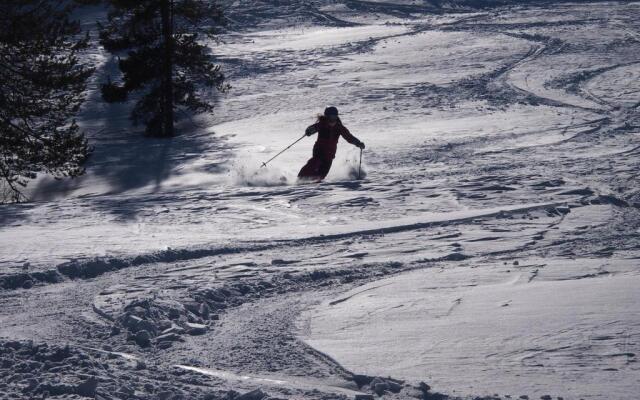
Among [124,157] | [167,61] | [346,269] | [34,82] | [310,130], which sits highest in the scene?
[167,61]

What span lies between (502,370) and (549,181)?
22.3ft

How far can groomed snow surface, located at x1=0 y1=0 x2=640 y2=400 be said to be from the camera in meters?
5.55

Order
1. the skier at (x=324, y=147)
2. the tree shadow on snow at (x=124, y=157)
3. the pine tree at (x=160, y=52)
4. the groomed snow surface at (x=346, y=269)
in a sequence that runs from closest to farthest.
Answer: the groomed snow surface at (x=346, y=269) < the skier at (x=324, y=147) < the tree shadow on snow at (x=124, y=157) < the pine tree at (x=160, y=52)

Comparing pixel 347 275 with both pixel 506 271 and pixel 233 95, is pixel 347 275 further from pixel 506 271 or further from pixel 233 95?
pixel 233 95

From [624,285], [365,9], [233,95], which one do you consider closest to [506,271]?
[624,285]

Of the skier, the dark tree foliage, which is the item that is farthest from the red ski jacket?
the dark tree foliage

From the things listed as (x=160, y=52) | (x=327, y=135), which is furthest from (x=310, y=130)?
(x=160, y=52)

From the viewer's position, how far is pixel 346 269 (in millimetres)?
7988

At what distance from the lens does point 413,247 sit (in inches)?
344

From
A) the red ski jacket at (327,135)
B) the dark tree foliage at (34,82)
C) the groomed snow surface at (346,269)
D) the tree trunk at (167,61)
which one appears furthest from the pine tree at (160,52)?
the red ski jacket at (327,135)

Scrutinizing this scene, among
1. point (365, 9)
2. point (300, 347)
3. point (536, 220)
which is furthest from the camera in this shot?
point (365, 9)

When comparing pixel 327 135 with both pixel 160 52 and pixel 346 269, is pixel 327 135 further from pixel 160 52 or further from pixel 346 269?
pixel 160 52

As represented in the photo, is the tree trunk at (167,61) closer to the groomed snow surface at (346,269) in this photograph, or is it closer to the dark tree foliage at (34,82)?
the groomed snow surface at (346,269)

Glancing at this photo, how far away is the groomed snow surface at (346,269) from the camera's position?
18.2ft
